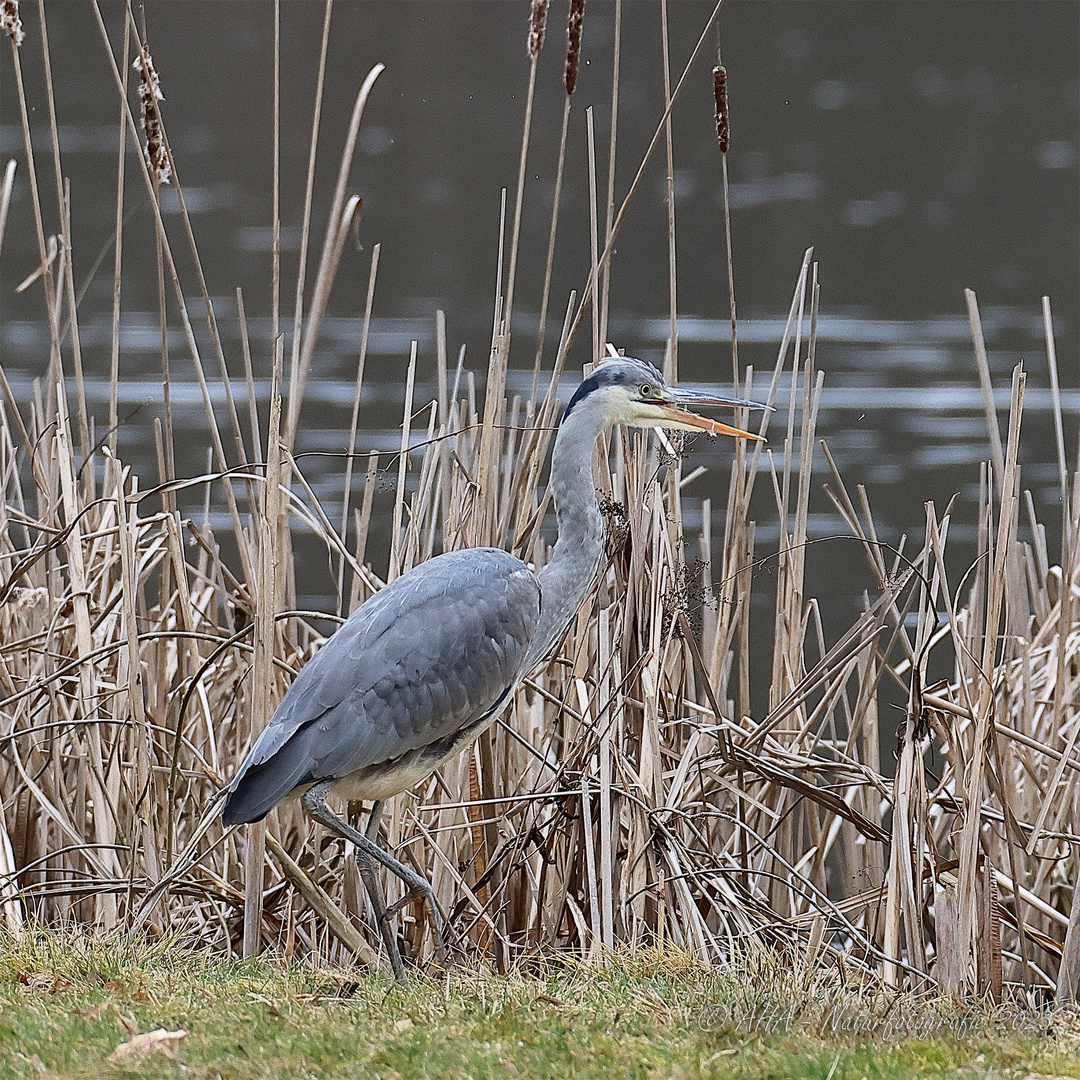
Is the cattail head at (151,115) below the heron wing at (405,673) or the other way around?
the other way around

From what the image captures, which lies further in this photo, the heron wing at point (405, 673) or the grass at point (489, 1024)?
the heron wing at point (405, 673)

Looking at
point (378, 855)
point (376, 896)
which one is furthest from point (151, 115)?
point (376, 896)

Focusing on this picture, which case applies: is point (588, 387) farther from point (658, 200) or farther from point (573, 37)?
point (658, 200)

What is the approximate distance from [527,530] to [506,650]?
48cm

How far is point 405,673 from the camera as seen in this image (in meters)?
4.03

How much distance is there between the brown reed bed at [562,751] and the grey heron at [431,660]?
0.35 ft

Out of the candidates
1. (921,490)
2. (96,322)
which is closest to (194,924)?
(921,490)

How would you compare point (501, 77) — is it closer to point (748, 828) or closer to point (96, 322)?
point (96, 322)

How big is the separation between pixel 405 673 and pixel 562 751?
1.96ft

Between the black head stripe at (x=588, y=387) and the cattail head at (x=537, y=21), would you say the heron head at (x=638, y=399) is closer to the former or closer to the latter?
the black head stripe at (x=588, y=387)

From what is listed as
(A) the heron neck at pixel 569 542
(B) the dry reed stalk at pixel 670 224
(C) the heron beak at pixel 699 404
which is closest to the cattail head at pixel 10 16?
(B) the dry reed stalk at pixel 670 224

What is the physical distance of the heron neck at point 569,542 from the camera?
4.34 meters

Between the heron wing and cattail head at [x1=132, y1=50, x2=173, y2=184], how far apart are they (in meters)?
1.15

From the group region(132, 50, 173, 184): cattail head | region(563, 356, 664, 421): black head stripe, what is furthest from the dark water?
region(563, 356, 664, 421): black head stripe
